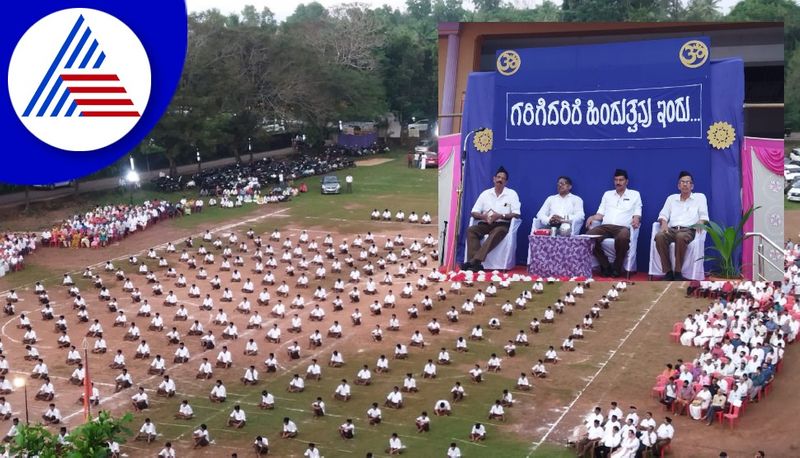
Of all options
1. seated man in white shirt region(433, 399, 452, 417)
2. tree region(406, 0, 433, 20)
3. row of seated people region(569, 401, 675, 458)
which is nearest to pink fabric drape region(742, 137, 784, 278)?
row of seated people region(569, 401, 675, 458)

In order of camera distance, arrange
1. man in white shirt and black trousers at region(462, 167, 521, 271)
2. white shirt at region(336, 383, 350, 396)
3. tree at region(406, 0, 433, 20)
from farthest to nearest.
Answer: tree at region(406, 0, 433, 20)
white shirt at region(336, 383, 350, 396)
man in white shirt and black trousers at region(462, 167, 521, 271)

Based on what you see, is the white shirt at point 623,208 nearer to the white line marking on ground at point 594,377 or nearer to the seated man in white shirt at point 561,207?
the seated man in white shirt at point 561,207

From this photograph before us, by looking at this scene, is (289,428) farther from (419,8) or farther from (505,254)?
(419,8)

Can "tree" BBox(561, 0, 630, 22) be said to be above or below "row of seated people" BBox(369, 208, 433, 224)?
above

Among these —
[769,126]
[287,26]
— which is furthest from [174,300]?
[287,26]

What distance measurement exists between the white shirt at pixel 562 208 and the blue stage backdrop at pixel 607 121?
141mm

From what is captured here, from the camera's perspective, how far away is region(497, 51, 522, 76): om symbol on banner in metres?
12.4

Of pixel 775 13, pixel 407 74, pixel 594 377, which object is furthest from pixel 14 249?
pixel 775 13

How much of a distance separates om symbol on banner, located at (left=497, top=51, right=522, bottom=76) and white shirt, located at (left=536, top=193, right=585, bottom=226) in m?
1.71

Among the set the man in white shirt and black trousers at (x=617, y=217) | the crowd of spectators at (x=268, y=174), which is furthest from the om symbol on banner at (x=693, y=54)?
the crowd of spectators at (x=268, y=174)

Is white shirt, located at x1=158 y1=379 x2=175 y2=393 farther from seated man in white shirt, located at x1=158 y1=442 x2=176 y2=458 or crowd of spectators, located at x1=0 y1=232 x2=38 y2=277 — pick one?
crowd of spectators, located at x1=0 y1=232 x2=38 y2=277

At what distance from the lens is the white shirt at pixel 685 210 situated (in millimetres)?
11797

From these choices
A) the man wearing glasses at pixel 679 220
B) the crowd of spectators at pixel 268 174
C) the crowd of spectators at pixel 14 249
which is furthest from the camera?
the crowd of spectators at pixel 268 174

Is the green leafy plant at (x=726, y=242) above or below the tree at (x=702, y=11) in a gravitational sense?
below
